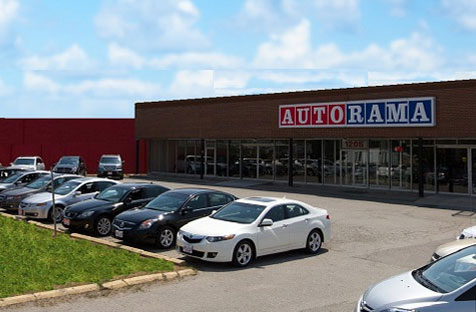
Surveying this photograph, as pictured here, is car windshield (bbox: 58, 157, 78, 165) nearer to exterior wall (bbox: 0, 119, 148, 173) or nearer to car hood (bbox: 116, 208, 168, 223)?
exterior wall (bbox: 0, 119, 148, 173)

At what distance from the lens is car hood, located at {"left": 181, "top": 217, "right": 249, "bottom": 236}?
36.6ft

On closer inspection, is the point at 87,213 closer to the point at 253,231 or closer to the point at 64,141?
the point at 253,231

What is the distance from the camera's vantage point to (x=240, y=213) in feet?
39.9

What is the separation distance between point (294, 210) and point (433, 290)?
6723 millimetres

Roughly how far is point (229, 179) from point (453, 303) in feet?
98.3

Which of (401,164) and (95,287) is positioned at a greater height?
(401,164)

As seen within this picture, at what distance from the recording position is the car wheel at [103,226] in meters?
14.6

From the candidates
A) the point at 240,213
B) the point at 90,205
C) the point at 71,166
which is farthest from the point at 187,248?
the point at 71,166

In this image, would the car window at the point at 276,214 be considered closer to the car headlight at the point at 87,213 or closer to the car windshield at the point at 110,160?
the car headlight at the point at 87,213

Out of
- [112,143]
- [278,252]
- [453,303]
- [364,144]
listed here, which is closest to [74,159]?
[112,143]

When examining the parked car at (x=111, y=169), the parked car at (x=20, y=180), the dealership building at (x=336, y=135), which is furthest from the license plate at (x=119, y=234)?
the parked car at (x=111, y=169)

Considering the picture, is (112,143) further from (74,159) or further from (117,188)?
(117,188)

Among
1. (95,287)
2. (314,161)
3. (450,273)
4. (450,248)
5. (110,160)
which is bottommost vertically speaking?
(95,287)

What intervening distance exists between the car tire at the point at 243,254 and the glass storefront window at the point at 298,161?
20.8 meters
